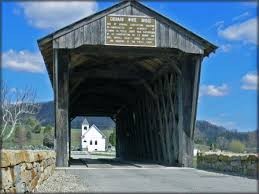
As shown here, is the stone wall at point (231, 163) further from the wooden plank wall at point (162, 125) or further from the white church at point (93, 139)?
the white church at point (93, 139)

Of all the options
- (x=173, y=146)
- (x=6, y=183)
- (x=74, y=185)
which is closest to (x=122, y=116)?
(x=173, y=146)

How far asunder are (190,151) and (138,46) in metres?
4.72

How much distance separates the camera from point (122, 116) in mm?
39844

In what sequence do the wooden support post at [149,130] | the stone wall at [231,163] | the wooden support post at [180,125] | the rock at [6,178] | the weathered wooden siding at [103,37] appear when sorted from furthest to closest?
the wooden support post at [149,130] < the wooden support post at [180,125] < the weathered wooden siding at [103,37] < the stone wall at [231,163] < the rock at [6,178]

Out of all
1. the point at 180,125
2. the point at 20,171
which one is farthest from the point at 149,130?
the point at 20,171

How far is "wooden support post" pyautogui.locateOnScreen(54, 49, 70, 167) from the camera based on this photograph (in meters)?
18.9

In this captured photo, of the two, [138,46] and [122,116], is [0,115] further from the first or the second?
[138,46]

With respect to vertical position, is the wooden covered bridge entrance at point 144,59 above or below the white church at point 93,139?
above

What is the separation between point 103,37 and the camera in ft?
62.5

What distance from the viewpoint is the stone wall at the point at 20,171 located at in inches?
275

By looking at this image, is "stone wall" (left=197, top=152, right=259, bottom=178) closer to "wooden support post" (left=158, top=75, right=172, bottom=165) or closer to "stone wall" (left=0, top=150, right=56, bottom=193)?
"wooden support post" (left=158, top=75, right=172, bottom=165)

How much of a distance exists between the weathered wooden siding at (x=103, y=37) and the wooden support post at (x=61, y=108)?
0.75 m

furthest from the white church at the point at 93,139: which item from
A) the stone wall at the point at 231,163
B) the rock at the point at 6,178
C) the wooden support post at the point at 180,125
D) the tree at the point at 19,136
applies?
the rock at the point at 6,178

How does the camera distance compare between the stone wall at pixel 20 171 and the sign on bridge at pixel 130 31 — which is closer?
the stone wall at pixel 20 171
